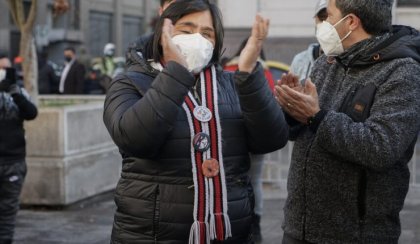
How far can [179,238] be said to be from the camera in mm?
3270

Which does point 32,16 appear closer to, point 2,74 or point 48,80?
point 2,74

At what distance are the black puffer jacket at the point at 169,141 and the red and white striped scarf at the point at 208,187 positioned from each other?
3cm

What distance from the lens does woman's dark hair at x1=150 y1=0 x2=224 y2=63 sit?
3.37 metres

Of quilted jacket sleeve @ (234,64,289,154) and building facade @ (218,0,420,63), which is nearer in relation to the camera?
quilted jacket sleeve @ (234,64,289,154)

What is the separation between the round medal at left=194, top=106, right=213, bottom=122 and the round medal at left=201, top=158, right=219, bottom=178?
0.17 m

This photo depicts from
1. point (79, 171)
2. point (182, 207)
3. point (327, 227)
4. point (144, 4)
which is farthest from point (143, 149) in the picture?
point (144, 4)

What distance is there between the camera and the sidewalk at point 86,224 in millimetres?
7260

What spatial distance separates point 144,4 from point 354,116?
141 feet

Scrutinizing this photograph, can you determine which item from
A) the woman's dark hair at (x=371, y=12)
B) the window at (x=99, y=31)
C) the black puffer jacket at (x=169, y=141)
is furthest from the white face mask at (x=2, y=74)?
the window at (x=99, y=31)

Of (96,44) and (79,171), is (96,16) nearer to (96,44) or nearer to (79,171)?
(96,44)

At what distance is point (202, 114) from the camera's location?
10.7ft

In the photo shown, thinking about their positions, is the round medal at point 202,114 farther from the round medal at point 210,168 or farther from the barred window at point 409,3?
the barred window at point 409,3

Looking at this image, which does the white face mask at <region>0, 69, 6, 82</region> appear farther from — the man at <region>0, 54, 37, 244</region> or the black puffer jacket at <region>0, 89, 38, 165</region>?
the black puffer jacket at <region>0, 89, 38, 165</region>

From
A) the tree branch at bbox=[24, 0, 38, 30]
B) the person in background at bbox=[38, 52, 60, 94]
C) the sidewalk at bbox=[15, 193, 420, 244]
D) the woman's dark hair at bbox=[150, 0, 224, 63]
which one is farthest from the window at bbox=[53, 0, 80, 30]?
the woman's dark hair at bbox=[150, 0, 224, 63]
